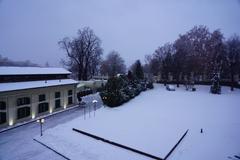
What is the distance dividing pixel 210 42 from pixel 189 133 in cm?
3283

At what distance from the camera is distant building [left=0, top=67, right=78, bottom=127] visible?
1608cm

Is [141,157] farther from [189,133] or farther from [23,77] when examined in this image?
[23,77]

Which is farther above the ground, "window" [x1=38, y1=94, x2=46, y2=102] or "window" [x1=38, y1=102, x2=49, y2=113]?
"window" [x1=38, y1=94, x2=46, y2=102]

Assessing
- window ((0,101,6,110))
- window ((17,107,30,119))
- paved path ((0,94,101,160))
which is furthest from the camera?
window ((17,107,30,119))

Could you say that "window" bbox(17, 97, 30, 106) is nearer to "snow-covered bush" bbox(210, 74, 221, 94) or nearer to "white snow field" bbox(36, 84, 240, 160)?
"white snow field" bbox(36, 84, 240, 160)

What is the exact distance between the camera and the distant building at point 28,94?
52.7 ft

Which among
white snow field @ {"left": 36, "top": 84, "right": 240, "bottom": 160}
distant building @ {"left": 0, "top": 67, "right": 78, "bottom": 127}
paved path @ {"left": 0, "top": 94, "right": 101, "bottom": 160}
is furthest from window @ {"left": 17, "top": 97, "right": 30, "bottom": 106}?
white snow field @ {"left": 36, "top": 84, "right": 240, "bottom": 160}

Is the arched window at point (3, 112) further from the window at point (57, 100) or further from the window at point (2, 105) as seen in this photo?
the window at point (57, 100)

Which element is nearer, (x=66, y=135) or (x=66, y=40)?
(x=66, y=135)

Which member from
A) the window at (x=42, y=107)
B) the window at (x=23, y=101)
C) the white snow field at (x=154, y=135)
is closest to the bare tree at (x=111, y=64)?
the window at (x=42, y=107)

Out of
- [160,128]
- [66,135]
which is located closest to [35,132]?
[66,135]

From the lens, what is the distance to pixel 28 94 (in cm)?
1834

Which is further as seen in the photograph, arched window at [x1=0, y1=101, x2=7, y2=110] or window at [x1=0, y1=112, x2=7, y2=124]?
arched window at [x1=0, y1=101, x2=7, y2=110]

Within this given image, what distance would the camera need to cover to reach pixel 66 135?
1380 cm
